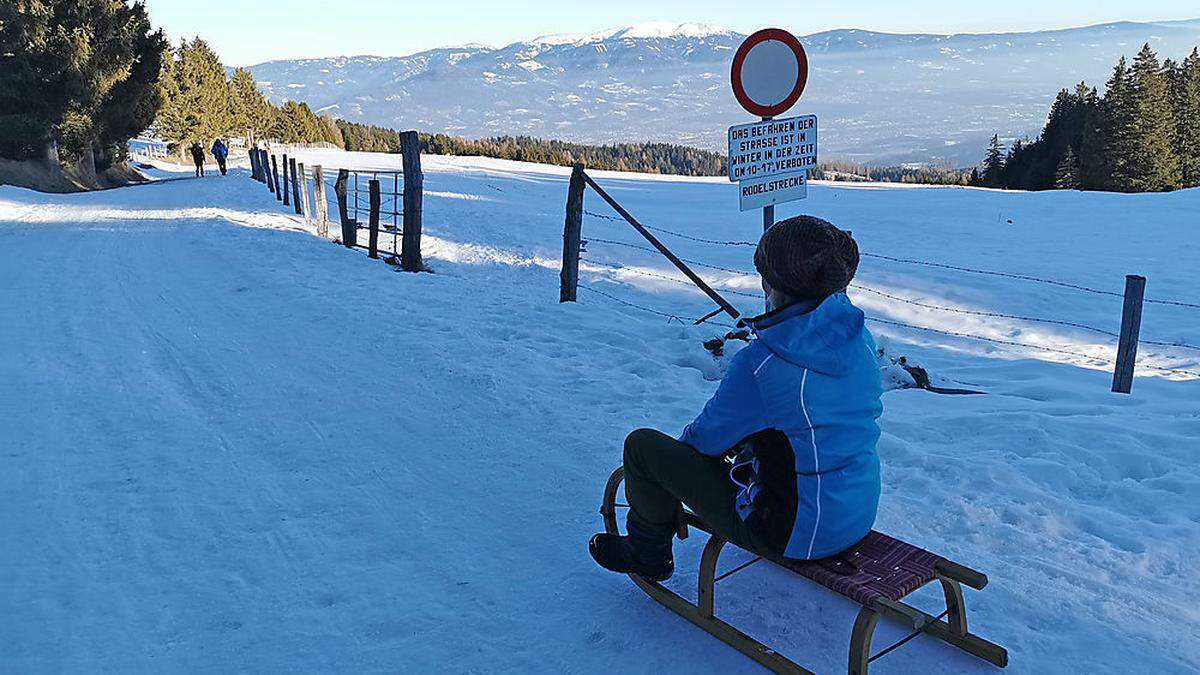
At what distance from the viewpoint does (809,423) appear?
2805 mm

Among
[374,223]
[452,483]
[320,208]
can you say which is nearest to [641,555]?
[452,483]

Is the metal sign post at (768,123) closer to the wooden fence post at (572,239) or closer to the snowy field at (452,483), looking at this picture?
the snowy field at (452,483)

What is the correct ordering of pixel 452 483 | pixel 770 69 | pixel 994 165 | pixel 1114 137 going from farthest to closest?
1. pixel 994 165
2. pixel 1114 137
3. pixel 770 69
4. pixel 452 483

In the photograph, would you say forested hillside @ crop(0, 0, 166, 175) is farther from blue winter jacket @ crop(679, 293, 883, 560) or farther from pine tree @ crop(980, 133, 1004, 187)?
pine tree @ crop(980, 133, 1004, 187)

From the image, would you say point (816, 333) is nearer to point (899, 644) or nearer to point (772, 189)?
point (899, 644)

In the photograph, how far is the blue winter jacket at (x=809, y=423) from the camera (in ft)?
9.21

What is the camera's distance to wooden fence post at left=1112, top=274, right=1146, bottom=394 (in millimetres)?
6789

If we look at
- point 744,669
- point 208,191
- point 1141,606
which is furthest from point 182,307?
point 208,191

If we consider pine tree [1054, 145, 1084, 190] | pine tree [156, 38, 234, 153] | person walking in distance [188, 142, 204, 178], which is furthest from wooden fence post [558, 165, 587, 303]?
pine tree [156, 38, 234, 153]

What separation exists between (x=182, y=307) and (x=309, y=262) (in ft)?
9.14

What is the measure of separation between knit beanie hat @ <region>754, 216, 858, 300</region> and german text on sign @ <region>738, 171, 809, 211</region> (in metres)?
3.60

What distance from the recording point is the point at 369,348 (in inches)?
291

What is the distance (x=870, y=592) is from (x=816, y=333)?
89 centimetres

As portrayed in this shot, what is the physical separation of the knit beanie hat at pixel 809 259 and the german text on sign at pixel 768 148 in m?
3.71
